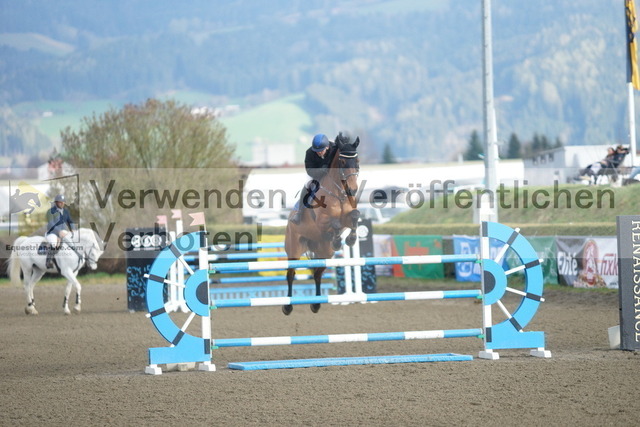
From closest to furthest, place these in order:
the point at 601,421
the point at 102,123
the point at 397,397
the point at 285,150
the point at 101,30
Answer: the point at 601,421 < the point at 397,397 < the point at 102,123 < the point at 285,150 < the point at 101,30

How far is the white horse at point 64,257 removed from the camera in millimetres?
16125

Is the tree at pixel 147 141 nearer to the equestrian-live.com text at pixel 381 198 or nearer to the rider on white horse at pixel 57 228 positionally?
the equestrian-live.com text at pixel 381 198

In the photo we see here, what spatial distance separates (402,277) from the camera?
2223cm

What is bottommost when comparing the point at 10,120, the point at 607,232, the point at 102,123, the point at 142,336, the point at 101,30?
the point at 142,336

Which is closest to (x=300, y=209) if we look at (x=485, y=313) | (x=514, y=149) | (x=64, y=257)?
(x=485, y=313)

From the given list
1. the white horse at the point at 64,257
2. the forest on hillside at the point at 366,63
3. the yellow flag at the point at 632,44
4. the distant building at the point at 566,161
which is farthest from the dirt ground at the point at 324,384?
the forest on hillside at the point at 366,63

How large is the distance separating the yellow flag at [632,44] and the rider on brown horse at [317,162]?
14.7 meters

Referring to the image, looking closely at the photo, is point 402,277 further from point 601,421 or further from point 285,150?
point 285,150

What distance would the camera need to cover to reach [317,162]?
8891 millimetres

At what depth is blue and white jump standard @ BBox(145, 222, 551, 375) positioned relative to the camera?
8383 millimetres

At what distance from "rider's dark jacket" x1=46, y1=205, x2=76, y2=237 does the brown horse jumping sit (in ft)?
25.7

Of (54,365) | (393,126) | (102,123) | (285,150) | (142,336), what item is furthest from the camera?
(393,126)

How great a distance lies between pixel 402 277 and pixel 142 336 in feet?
36.3

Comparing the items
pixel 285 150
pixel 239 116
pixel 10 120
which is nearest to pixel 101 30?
pixel 239 116
